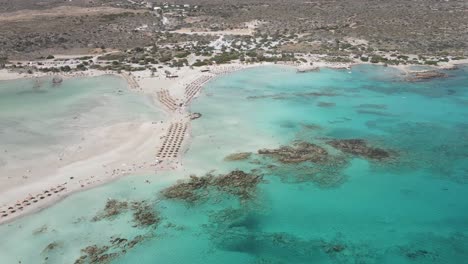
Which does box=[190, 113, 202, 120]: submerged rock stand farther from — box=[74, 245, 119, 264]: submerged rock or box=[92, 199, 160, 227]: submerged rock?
box=[74, 245, 119, 264]: submerged rock

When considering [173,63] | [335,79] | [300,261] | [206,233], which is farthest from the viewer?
[173,63]

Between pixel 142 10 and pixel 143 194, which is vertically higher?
pixel 142 10

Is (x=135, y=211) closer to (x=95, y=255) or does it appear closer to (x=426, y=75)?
(x=95, y=255)

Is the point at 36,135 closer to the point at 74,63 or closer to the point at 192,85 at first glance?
the point at 192,85

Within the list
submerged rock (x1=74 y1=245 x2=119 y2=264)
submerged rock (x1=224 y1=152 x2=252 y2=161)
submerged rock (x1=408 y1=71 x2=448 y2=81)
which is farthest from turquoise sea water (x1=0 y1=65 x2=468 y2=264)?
submerged rock (x1=408 y1=71 x2=448 y2=81)

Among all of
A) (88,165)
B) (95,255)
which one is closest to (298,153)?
(88,165)

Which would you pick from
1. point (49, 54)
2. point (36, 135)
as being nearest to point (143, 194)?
point (36, 135)
